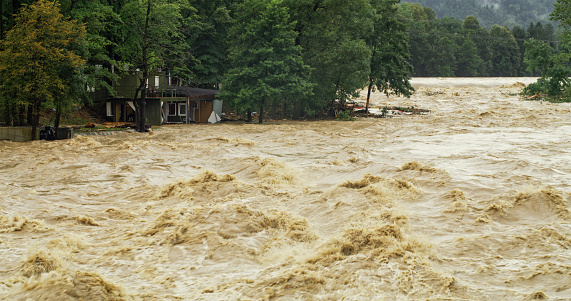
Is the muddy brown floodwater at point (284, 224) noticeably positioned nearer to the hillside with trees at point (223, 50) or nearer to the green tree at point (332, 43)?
the hillside with trees at point (223, 50)

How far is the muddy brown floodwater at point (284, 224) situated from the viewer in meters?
8.80

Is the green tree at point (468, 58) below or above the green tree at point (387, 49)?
above

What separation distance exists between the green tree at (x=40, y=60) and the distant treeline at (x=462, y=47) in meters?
92.4

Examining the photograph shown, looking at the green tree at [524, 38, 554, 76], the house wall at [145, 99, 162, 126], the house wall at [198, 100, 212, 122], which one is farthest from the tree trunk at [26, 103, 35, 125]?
the green tree at [524, 38, 554, 76]

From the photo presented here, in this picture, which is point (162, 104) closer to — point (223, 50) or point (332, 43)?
point (223, 50)

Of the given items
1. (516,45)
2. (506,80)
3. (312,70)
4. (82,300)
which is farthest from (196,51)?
(516,45)

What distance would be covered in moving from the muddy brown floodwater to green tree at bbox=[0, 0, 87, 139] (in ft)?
9.81

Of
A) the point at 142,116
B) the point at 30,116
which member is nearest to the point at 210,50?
the point at 142,116

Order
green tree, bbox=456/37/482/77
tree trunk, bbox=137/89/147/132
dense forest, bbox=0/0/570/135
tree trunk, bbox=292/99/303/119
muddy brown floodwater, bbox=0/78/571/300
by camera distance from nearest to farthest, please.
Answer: muddy brown floodwater, bbox=0/78/571/300 < dense forest, bbox=0/0/570/135 < tree trunk, bbox=137/89/147/132 < tree trunk, bbox=292/99/303/119 < green tree, bbox=456/37/482/77

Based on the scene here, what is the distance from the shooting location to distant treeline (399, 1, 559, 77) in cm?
11081

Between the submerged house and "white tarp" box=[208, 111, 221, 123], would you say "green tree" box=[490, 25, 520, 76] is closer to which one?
"white tarp" box=[208, 111, 221, 123]

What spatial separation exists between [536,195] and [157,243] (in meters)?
10.1

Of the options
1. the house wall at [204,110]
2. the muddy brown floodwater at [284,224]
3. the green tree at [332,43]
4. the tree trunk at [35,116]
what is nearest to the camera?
the muddy brown floodwater at [284,224]

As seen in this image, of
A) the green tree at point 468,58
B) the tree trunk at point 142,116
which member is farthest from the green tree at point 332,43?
the green tree at point 468,58
